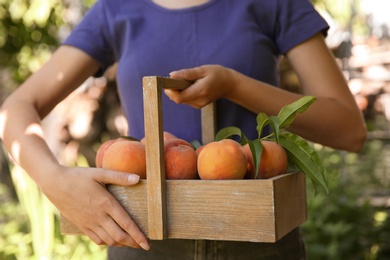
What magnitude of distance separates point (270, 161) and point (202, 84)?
0.19 meters

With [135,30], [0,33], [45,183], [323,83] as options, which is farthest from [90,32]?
[0,33]

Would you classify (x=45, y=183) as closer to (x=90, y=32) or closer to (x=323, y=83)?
(x=90, y=32)

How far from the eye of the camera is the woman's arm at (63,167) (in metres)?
1.08

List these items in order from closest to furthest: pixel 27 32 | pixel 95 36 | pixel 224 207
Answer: pixel 224 207 → pixel 95 36 → pixel 27 32

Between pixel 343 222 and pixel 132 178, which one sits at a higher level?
pixel 132 178

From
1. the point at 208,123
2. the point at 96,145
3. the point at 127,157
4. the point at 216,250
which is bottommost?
the point at 96,145

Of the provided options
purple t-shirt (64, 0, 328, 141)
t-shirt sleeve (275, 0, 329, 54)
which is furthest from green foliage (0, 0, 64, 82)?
t-shirt sleeve (275, 0, 329, 54)

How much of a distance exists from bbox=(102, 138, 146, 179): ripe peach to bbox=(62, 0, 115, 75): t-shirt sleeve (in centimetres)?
44

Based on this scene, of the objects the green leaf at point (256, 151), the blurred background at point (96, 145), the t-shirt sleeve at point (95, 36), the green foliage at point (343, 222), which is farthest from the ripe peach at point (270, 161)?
the green foliage at point (343, 222)

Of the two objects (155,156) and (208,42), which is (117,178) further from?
(208,42)

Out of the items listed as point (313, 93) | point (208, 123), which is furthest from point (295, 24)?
point (208, 123)

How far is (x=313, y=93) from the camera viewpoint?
1.37 m

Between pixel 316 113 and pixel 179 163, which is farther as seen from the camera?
pixel 316 113

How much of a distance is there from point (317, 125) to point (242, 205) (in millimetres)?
383
